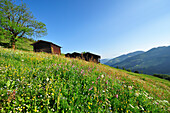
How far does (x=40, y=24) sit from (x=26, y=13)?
14.6ft

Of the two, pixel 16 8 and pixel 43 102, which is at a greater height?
pixel 16 8

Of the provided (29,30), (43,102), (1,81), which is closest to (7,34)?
(29,30)

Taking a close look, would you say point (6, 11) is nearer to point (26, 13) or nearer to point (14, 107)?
point (26, 13)

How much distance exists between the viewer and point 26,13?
945 inches

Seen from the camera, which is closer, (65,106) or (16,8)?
(65,106)

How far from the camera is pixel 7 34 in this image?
22016mm

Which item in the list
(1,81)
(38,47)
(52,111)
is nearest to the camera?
(52,111)

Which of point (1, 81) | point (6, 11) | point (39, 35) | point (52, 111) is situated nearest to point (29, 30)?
point (39, 35)

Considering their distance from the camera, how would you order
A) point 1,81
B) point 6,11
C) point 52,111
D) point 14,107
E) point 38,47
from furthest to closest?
1. point 38,47
2. point 6,11
3. point 1,81
4. point 52,111
5. point 14,107

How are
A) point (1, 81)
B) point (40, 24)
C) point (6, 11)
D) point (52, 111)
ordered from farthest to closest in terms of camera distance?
point (40, 24) → point (6, 11) → point (1, 81) → point (52, 111)

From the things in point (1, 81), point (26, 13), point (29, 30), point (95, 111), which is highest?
point (26, 13)

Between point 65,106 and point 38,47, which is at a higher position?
point 38,47

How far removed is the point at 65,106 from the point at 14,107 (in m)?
1.44

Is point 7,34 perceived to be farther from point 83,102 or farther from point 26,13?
point 83,102
